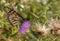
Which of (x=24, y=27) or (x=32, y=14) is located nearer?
(x=24, y=27)

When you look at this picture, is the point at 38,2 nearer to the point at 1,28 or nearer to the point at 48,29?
the point at 48,29

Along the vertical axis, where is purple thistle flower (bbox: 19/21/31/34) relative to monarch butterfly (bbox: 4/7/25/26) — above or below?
below

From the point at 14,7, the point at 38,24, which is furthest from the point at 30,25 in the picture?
the point at 14,7

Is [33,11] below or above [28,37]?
above

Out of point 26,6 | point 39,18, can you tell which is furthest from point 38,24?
point 26,6

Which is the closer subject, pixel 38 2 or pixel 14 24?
pixel 14 24

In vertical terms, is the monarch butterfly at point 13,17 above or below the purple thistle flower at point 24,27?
above

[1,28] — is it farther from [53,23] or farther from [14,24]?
[53,23]
